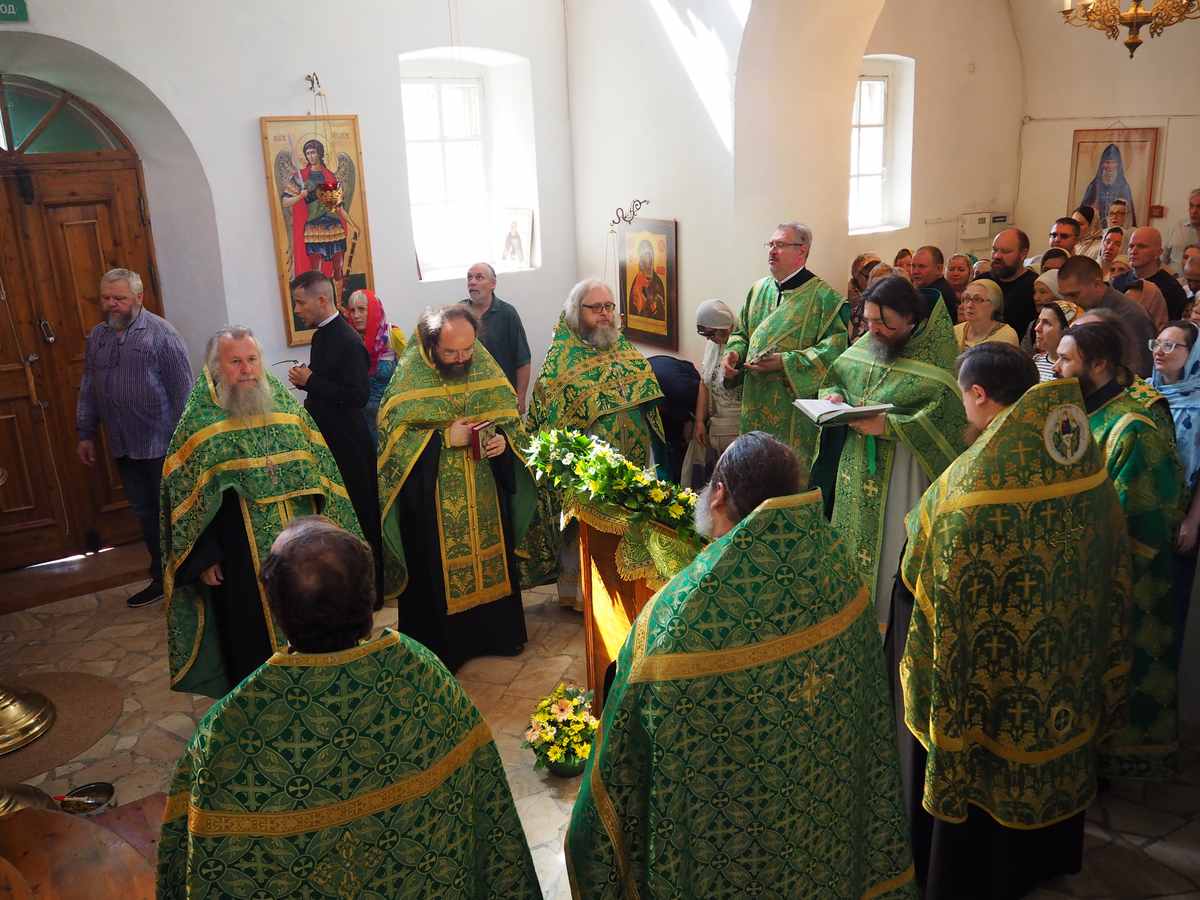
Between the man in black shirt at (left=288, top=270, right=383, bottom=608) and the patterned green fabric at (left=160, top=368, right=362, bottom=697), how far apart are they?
37.6 inches

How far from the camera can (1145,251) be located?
7.26m

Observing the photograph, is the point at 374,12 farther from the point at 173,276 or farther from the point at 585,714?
the point at 585,714

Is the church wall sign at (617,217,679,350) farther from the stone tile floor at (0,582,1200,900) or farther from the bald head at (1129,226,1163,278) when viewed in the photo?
the bald head at (1129,226,1163,278)

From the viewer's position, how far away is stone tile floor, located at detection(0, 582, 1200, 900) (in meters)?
3.95

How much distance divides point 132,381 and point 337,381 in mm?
1584

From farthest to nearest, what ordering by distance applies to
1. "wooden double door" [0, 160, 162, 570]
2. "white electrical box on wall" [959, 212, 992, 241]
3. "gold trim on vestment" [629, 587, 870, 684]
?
"white electrical box on wall" [959, 212, 992, 241] → "wooden double door" [0, 160, 162, 570] → "gold trim on vestment" [629, 587, 870, 684]

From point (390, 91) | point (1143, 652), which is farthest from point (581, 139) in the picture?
point (1143, 652)

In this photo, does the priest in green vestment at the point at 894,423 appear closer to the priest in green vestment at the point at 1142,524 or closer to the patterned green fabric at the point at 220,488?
the priest in green vestment at the point at 1142,524

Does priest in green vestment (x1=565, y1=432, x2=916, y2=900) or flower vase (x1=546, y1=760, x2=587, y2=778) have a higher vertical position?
priest in green vestment (x1=565, y1=432, x2=916, y2=900)

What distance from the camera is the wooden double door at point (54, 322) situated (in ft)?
23.9

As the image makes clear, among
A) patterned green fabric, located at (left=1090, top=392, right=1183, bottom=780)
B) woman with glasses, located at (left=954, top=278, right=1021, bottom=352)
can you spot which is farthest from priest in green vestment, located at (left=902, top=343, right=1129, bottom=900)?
woman with glasses, located at (left=954, top=278, right=1021, bottom=352)

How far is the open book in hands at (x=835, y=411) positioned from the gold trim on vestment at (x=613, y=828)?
8.32 ft

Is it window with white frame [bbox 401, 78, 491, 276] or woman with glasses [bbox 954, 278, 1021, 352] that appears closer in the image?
woman with glasses [bbox 954, 278, 1021, 352]

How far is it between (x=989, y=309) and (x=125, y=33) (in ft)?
19.4
